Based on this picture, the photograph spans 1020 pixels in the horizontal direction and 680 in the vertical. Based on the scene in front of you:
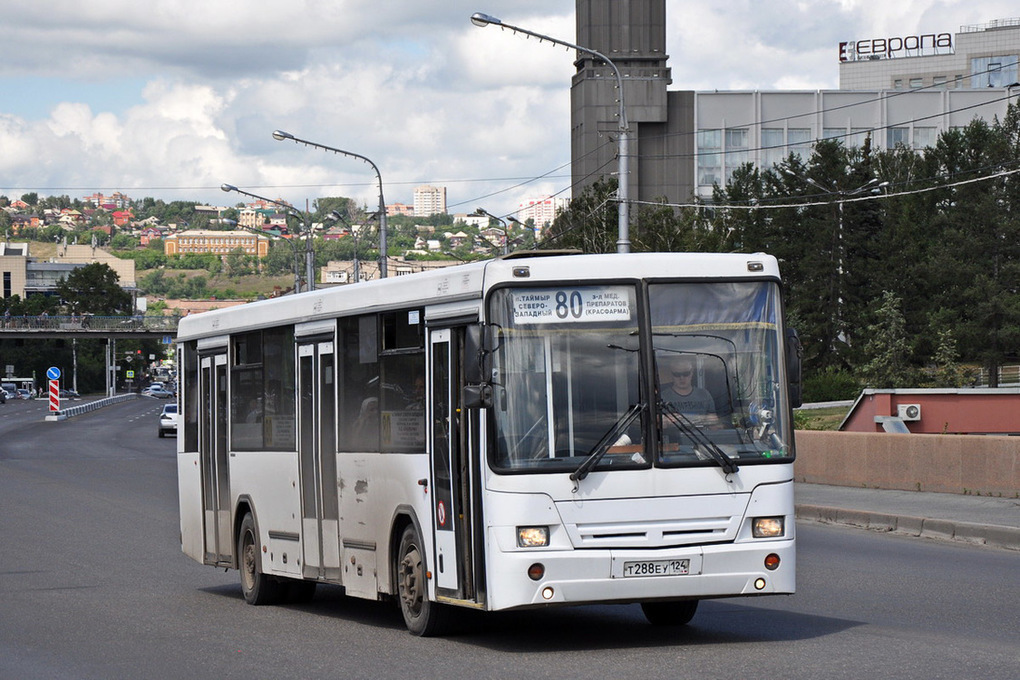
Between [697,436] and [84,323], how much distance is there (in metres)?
124

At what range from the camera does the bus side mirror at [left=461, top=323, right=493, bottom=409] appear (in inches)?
371

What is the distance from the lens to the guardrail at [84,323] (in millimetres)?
124938

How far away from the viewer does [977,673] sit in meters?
8.45

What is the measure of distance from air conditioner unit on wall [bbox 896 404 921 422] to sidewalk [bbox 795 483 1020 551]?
5540 mm

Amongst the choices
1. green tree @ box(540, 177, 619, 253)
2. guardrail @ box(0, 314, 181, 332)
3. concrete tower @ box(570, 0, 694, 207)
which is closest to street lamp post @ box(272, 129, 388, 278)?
green tree @ box(540, 177, 619, 253)

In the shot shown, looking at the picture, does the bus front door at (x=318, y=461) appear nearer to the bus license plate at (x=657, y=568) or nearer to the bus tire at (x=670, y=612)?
the bus tire at (x=670, y=612)

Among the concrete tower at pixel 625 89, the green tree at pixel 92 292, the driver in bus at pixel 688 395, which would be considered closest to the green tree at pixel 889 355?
the driver in bus at pixel 688 395

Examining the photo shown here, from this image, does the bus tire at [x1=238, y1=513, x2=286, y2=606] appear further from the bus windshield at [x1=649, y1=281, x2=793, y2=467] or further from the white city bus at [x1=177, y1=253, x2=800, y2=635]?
the bus windshield at [x1=649, y1=281, x2=793, y2=467]

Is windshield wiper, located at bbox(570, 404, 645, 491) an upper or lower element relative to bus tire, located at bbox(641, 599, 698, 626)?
upper

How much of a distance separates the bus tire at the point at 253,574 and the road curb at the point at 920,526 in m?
8.31

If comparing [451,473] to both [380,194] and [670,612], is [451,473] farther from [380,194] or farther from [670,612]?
[380,194]

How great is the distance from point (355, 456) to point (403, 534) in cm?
94

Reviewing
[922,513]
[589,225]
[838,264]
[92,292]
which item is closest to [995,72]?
[838,264]

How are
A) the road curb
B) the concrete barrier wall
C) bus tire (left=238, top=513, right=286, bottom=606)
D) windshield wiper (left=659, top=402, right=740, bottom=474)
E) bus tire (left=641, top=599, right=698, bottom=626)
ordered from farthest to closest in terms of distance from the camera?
the concrete barrier wall, the road curb, bus tire (left=238, top=513, right=286, bottom=606), bus tire (left=641, top=599, right=698, bottom=626), windshield wiper (left=659, top=402, right=740, bottom=474)
